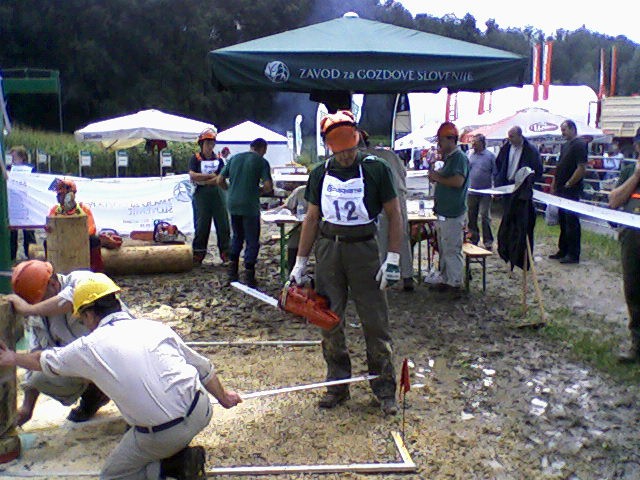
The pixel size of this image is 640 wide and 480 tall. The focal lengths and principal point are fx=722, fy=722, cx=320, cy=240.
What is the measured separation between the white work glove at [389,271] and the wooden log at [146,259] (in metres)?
5.26

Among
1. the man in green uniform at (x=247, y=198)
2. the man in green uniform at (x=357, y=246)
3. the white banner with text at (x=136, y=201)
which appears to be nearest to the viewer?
the man in green uniform at (x=357, y=246)

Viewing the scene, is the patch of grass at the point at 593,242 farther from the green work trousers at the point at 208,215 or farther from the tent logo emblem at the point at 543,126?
the green work trousers at the point at 208,215

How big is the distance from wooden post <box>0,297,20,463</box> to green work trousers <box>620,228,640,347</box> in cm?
468

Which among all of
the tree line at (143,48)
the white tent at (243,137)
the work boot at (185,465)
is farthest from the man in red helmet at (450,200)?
the tree line at (143,48)

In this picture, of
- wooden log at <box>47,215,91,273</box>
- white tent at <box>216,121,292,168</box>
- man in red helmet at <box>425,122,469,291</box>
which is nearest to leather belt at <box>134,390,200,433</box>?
wooden log at <box>47,215,91,273</box>

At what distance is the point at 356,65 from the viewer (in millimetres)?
7254

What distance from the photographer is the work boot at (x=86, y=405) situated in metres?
4.88

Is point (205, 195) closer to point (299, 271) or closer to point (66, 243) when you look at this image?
point (66, 243)

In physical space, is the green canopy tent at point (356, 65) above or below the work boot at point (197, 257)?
above

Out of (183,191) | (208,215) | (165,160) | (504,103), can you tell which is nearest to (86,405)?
(208,215)

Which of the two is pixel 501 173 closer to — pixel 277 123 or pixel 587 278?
pixel 587 278

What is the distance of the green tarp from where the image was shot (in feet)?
23.6

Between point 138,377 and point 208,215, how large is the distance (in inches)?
272

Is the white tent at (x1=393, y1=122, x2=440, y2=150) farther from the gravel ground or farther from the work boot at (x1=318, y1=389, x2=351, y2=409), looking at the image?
the work boot at (x1=318, y1=389, x2=351, y2=409)
